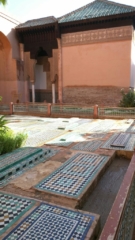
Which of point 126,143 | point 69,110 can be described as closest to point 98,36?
point 69,110

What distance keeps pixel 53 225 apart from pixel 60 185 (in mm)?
760

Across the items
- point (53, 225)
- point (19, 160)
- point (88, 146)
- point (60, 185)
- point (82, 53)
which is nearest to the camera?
point (53, 225)

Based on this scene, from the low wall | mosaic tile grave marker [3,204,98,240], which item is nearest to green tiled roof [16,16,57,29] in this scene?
the low wall

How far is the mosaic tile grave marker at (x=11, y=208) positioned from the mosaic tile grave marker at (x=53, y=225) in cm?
10

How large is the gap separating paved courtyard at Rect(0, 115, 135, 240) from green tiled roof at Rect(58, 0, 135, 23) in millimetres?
9655

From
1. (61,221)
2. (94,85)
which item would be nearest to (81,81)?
(94,85)

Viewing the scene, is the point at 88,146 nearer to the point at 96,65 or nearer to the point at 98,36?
the point at 96,65

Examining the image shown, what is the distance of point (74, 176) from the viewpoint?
8.98ft

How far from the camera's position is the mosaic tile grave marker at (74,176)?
7.88ft

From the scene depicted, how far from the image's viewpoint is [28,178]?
271 centimetres

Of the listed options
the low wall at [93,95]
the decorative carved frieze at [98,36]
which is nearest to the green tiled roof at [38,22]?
the decorative carved frieze at [98,36]

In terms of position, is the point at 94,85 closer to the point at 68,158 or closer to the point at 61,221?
the point at 68,158

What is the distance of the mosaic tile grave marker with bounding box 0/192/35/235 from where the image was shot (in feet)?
5.81

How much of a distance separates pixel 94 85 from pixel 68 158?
996 cm
